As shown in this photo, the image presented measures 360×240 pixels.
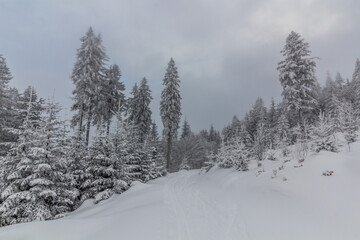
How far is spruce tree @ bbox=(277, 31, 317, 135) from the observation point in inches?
781

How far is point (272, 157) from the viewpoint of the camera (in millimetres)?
14781

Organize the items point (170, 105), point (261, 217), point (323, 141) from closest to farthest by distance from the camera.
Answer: point (261, 217), point (323, 141), point (170, 105)

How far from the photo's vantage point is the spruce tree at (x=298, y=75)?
65.1ft

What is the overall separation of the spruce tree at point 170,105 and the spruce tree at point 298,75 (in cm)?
1323

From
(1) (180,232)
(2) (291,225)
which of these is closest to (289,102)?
(2) (291,225)

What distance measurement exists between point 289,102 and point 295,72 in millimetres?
3178

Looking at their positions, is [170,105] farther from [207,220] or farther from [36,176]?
[207,220]

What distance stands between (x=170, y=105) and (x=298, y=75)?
1536 centimetres

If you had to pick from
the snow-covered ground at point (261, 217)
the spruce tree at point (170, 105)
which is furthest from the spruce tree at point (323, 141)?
the spruce tree at point (170, 105)

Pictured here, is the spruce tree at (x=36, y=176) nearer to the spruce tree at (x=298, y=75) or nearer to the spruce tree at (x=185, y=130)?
the spruce tree at (x=298, y=75)

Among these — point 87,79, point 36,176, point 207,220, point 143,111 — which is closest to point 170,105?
point 143,111

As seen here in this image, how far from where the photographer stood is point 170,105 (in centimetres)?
2691

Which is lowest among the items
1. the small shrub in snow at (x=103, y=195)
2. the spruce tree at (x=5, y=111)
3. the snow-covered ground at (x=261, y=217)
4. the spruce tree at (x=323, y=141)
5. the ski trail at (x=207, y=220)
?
the small shrub in snow at (x=103, y=195)

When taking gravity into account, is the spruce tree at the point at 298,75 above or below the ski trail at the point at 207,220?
above
